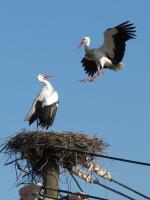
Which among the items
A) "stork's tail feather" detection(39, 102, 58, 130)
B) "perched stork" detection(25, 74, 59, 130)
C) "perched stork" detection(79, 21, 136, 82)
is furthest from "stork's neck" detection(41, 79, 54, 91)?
"perched stork" detection(79, 21, 136, 82)

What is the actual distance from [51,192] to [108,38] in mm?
6748

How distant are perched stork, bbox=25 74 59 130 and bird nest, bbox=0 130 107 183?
63.9 inches

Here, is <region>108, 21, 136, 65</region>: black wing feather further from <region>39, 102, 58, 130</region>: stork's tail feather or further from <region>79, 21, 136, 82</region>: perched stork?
<region>39, 102, 58, 130</region>: stork's tail feather

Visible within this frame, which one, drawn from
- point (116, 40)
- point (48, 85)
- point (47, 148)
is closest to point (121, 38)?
point (116, 40)

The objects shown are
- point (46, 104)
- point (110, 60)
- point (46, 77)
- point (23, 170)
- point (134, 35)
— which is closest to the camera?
point (23, 170)

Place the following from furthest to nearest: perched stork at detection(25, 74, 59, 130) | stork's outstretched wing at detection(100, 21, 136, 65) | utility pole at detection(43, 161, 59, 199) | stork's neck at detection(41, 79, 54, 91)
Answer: stork's outstretched wing at detection(100, 21, 136, 65) < stork's neck at detection(41, 79, 54, 91) < perched stork at detection(25, 74, 59, 130) < utility pole at detection(43, 161, 59, 199)

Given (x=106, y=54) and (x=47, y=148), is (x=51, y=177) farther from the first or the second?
(x=106, y=54)

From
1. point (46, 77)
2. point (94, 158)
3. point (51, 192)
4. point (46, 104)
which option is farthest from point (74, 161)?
point (46, 77)

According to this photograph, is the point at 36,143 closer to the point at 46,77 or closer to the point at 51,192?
the point at 51,192

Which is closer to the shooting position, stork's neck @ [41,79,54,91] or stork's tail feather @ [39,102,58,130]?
stork's tail feather @ [39,102,58,130]

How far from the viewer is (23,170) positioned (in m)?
8.69

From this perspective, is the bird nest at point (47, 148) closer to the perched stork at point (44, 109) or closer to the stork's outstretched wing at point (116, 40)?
the perched stork at point (44, 109)

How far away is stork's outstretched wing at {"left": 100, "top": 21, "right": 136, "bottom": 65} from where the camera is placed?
1371 centimetres

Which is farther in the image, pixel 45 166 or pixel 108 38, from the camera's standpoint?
pixel 108 38
